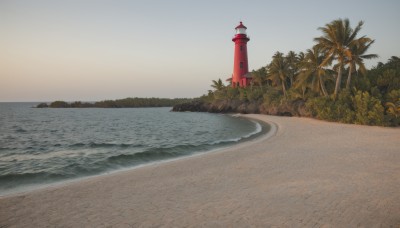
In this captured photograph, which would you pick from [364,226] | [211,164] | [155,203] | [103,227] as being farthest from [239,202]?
[211,164]

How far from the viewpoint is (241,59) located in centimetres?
5928

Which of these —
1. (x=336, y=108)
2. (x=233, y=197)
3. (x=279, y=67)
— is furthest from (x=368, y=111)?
(x=279, y=67)

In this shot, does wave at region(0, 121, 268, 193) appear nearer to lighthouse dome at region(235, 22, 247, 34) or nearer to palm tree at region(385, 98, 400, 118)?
palm tree at region(385, 98, 400, 118)

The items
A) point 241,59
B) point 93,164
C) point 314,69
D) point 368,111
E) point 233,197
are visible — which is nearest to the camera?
point 233,197

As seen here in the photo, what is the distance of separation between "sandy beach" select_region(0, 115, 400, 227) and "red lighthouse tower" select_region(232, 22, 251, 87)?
49.9 metres

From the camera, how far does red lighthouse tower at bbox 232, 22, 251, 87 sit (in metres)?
57.5

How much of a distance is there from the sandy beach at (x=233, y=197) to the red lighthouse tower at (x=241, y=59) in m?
49.9

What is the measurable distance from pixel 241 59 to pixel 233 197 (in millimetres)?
55319

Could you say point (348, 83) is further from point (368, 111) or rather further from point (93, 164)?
point (93, 164)

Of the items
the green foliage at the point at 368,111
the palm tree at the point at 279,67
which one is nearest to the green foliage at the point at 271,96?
the palm tree at the point at 279,67

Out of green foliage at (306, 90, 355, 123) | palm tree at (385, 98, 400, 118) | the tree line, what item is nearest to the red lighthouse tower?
the tree line

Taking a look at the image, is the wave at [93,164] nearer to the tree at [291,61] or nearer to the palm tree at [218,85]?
the tree at [291,61]

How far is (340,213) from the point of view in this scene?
5.67m

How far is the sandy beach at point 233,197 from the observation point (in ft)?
18.5
